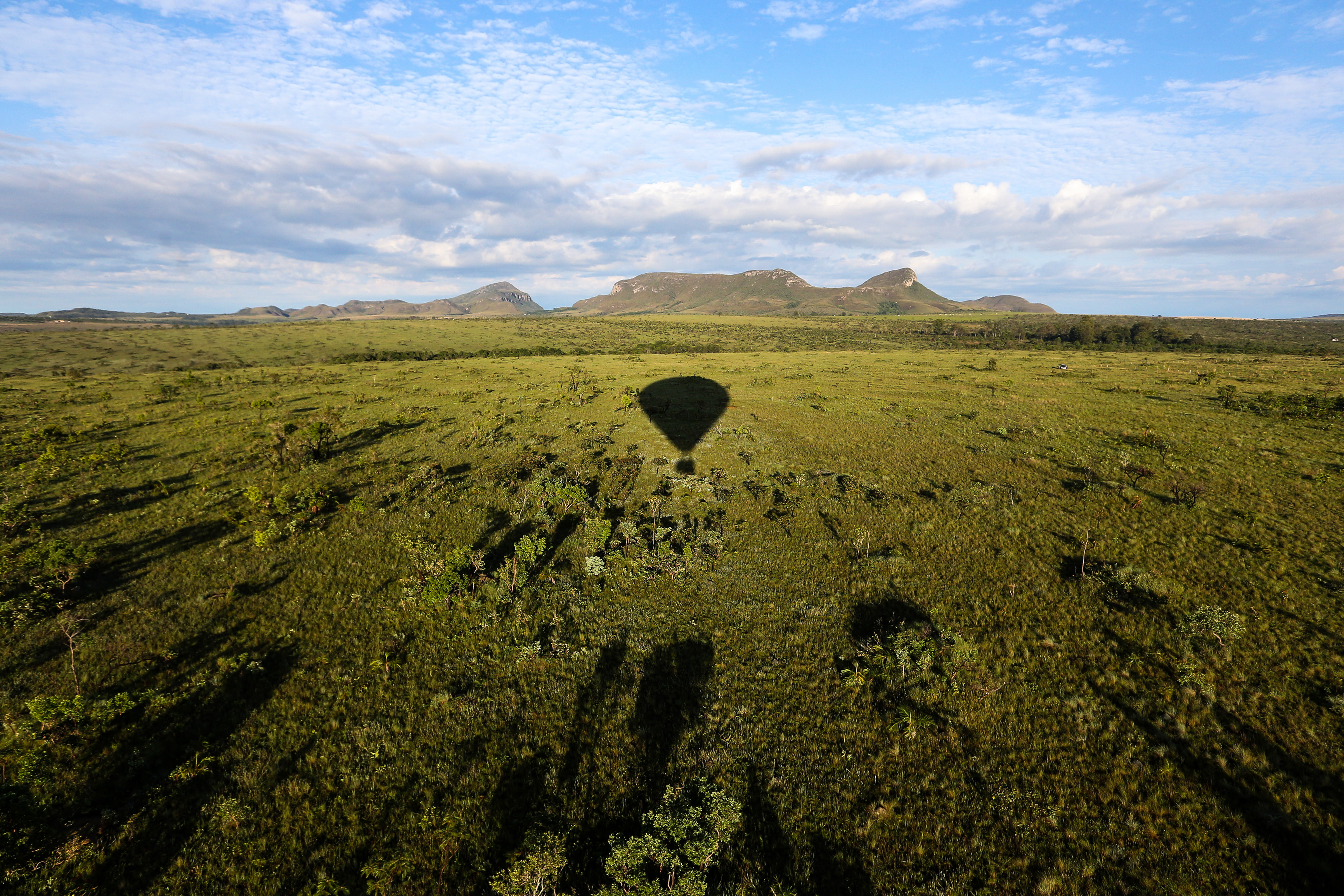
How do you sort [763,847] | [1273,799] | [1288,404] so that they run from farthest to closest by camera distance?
[1288,404]
[1273,799]
[763,847]

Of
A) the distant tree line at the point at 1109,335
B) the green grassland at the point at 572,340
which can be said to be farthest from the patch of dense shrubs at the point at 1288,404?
the distant tree line at the point at 1109,335

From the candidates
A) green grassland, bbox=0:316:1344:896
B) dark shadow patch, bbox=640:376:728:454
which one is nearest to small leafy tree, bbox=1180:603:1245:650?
green grassland, bbox=0:316:1344:896

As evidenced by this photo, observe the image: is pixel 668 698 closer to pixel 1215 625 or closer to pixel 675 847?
pixel 675 847

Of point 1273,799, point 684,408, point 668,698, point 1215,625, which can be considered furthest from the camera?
point 684,408

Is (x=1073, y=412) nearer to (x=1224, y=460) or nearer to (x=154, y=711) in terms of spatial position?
(x=1224, y=460)

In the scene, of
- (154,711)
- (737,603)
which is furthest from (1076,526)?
(154,711)

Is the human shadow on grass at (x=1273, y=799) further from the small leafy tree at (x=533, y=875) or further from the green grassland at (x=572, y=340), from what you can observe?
the green grassland at (x=572, y=340)

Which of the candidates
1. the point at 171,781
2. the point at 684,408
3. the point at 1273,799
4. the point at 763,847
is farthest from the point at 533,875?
the point at 684,408

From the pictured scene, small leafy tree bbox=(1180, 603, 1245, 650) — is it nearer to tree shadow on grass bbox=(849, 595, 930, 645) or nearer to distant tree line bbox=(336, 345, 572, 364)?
tree shadow on grass bbox=(849, 595, 930, 645)
